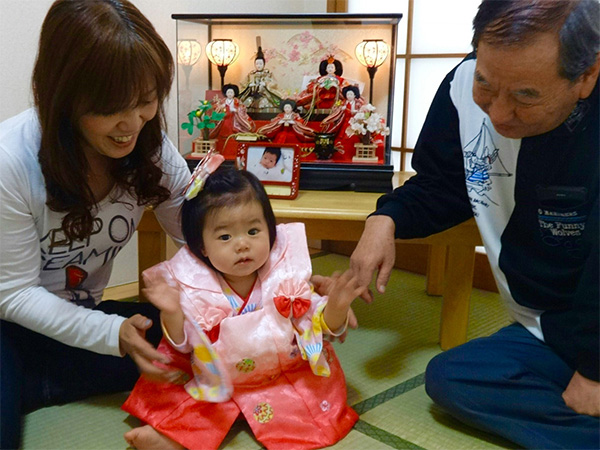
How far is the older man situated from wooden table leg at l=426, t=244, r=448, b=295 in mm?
609

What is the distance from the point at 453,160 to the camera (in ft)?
4.42

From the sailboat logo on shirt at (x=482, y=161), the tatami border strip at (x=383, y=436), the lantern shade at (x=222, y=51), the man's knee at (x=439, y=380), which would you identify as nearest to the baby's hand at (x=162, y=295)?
the tatami border strip at (x=383, y=436)

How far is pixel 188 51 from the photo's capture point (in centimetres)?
191

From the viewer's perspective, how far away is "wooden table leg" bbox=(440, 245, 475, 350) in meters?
1.52

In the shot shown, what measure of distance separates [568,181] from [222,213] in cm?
66

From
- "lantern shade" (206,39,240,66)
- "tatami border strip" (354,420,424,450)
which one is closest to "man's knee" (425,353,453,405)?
"tatami border strip" (354,420,424,450)

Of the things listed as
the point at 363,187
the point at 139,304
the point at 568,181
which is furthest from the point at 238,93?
the point at 568,181

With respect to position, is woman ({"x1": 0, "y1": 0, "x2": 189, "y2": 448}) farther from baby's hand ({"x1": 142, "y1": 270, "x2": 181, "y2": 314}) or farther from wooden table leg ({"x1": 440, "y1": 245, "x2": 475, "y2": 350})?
wooden table leg ({"x1": 440, "y1": 245, "x2": 475, "y2": 350})

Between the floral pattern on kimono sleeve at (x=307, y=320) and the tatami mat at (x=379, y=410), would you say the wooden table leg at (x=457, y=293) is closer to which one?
the tatami mat at (x=379, y=410)

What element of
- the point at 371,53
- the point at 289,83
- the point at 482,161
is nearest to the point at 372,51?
the point at 371,53

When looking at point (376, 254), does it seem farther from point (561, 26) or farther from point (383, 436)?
point (561, 26)

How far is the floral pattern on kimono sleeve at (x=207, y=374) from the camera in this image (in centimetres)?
111

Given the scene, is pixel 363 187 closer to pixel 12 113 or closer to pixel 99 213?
pixel 99 213

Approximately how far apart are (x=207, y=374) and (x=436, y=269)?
1.07 meters
